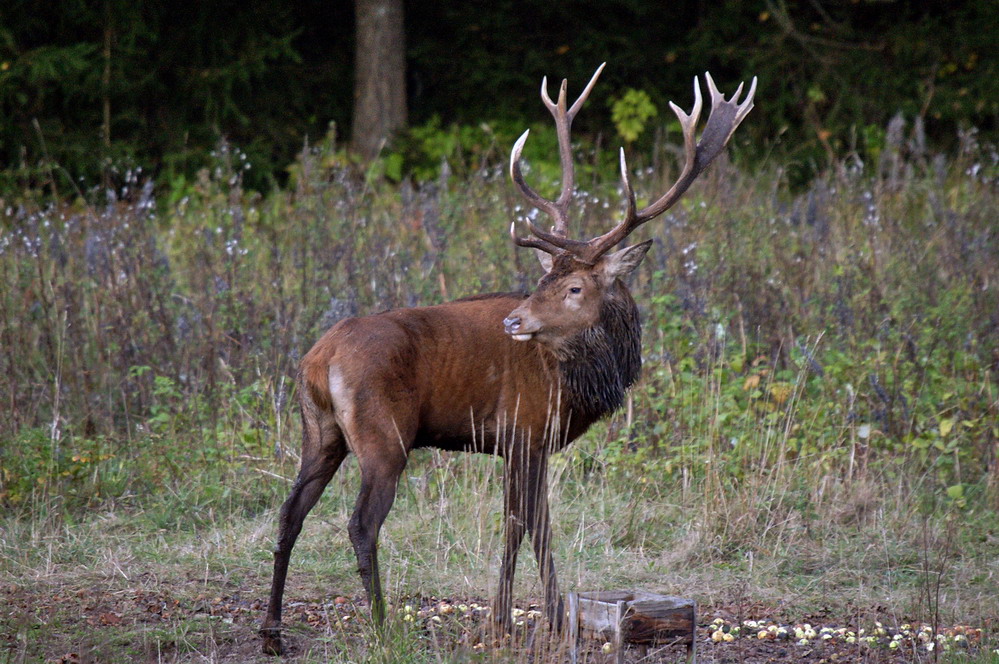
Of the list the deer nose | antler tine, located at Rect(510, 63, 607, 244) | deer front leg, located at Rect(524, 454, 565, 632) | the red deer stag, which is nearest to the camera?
the red deer stag

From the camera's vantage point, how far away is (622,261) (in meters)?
4.99

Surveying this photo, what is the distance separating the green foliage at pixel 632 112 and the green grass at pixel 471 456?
18.3 feet

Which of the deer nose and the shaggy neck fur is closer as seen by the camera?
the deer nose

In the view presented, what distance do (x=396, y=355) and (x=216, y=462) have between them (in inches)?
90.7

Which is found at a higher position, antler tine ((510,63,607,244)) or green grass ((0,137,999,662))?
antler tine ((510,63,607,244))

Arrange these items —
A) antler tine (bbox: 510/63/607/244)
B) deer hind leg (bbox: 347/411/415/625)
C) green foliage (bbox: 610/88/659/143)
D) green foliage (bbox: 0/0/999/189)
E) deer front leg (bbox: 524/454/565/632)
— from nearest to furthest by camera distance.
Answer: deer hind leg (bbox: 347/411/415/625) → deer front leg (bbox: 524/454/565/632) → antler tine (bbox: 510/63/607/244) → green foliage (bbox: 0/0/999/189) → green foliage (bbox: 610/88/659/143)

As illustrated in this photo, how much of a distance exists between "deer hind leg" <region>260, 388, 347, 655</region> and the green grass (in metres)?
0.20

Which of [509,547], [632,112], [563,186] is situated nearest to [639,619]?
[509,547]

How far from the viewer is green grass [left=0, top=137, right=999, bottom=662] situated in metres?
5.17

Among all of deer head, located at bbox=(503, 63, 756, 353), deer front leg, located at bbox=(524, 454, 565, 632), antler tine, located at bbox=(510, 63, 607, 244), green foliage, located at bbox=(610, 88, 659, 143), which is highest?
green foliage, located at bbox=(610, 88, 659, 143)

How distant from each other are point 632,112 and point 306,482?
1072cm

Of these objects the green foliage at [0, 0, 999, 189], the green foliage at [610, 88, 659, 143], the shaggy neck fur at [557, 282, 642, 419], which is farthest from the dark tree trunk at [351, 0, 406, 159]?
the shaggy neck fur at [557, 282, 642, 419]

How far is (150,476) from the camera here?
6438 mm

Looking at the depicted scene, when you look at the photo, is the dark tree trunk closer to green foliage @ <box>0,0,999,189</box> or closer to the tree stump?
green foliage @ <box>0,0,999,189</box>
